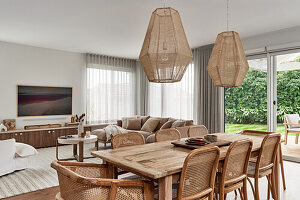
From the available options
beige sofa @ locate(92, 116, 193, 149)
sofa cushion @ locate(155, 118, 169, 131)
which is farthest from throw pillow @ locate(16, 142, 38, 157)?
sofa cushion @ locate(155, 118, 169, 131)

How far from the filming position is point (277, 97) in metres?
4.85

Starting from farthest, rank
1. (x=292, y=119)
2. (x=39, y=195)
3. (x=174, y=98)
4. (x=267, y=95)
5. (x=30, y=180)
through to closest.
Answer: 1. (x=174, y=98)
2. (x=267, y=95)
3. (x=292, y=119)
4. (x=30, y=180)
5. (x=39, y=195)

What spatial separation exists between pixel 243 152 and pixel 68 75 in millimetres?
5687

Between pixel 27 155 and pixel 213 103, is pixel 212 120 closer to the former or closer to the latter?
pixel 213 103

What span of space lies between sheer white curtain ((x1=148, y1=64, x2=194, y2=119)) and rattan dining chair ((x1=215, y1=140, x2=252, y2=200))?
4215 millimetres

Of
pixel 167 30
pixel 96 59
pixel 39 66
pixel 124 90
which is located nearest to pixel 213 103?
pixel 124 90

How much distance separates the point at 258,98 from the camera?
5180 millimetres

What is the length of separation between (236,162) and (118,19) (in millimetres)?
3100

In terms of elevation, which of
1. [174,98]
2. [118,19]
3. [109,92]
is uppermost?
[118,19]

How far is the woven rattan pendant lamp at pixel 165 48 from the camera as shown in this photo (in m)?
1.80

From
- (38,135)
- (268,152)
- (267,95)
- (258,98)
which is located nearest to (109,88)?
(38,135)

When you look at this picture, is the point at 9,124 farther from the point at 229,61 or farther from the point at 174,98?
the point at 229,61

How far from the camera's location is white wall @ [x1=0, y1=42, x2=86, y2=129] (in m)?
5.64

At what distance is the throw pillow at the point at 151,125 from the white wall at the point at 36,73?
202 centimetres
